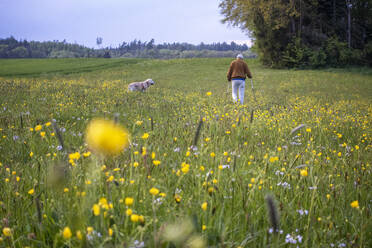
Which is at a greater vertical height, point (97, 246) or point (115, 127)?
point (115, 127)

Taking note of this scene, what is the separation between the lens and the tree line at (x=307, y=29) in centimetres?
3466

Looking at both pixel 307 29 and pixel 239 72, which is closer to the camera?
pixel 239 72

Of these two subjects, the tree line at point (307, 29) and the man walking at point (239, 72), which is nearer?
the man walking at point (239, 72)

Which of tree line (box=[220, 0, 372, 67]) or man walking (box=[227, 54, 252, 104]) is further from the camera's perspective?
tree line (box=[220, 0, 372, 67])

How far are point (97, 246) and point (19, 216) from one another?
96 cm

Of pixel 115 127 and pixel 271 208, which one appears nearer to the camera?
pixel 271 208

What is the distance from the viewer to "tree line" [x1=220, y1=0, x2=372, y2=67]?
114 ft

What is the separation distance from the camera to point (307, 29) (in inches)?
1539

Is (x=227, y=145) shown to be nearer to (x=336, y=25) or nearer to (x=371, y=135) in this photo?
(x=371, y=135)

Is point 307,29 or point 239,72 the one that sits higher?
point 307,29

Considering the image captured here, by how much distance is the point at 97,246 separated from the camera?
61.8 inches

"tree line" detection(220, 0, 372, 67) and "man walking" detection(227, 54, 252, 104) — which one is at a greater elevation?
"tree line" detection(220, 0, 372, 67)

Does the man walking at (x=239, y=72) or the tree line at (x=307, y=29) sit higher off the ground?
the tree line at (x=307, y=29)

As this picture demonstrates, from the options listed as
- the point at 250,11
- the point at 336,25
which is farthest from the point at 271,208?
the point at 336,25
